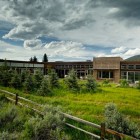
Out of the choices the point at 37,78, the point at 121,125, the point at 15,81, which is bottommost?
the point at 121,125

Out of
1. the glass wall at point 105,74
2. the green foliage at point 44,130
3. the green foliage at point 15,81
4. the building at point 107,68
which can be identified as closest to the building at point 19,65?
the building at point 107,68

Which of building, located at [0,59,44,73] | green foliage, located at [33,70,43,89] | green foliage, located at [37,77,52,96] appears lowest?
green foliage, located at [37,77,52,96]

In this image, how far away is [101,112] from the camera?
13938 mm

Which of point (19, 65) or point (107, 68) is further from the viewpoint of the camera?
point (19, 65)

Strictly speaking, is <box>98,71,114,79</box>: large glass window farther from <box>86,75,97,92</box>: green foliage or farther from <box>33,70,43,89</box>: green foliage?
<box>33,70,43,89</box>: green foliage

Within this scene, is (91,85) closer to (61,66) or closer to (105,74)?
(105,74)

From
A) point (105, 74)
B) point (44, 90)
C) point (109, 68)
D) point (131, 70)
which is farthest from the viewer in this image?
point (105, 74)

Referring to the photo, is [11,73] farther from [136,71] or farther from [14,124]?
[136,71]

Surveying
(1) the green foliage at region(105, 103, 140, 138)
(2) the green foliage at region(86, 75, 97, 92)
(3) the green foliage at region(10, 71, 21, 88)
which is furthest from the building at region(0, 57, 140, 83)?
(1) the green foliage at region(105, 103, 140, 138)

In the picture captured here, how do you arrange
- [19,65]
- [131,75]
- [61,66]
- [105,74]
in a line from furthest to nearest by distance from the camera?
Result: [61,66], [19,65], [105,74], [131,75]

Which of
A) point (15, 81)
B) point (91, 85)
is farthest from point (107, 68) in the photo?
point (15, 81)

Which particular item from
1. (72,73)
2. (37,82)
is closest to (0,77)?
(37,82)

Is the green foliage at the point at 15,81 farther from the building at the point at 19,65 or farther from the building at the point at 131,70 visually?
the building at the point at 131,70

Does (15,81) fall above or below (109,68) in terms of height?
below
